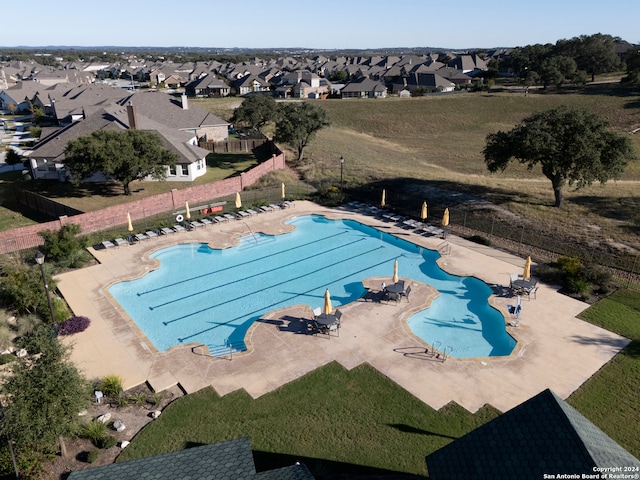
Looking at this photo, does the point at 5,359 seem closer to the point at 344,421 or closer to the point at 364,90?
the point at 344,421

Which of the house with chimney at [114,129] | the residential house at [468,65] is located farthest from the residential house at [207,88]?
the residential house at [468,65]

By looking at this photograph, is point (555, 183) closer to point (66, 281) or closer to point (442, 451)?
point (442, 451)

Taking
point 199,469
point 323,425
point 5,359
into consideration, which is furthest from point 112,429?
point 199,469

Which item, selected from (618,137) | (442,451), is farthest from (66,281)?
(618,137)

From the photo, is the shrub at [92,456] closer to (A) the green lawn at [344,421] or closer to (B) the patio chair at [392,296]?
(A) the green lawn at [344,421]

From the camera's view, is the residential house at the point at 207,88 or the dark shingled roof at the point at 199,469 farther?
the residential house at the point at 207,88

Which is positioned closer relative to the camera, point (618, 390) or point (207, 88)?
→ point (618, 390)

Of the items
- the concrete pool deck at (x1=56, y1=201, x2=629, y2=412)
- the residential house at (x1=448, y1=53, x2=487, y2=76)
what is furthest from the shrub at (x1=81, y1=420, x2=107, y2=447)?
the residential house at (x1=448, y1=53, x2=487, y2=76)
